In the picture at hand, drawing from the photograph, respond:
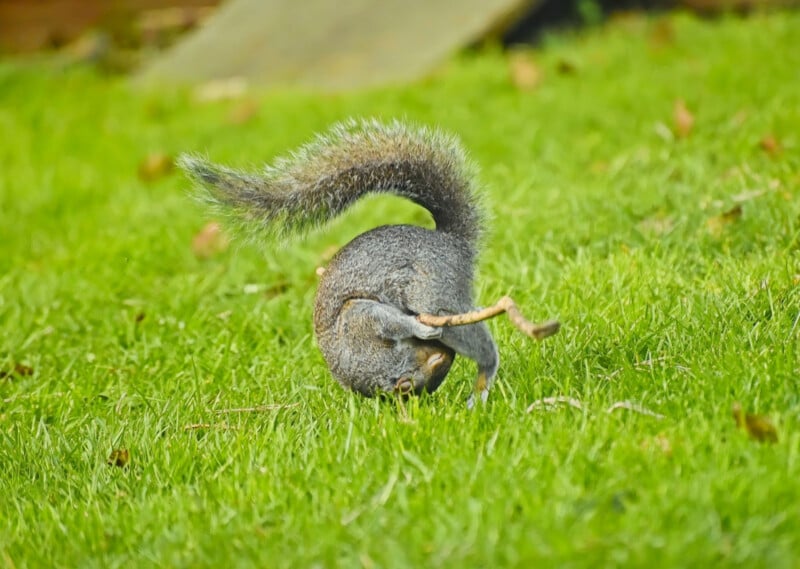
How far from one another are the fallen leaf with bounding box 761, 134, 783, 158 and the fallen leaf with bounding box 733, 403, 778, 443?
8.41ft

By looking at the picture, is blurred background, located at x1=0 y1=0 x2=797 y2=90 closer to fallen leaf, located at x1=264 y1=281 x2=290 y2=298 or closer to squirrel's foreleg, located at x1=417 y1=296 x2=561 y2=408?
fallen leaf, located at x1=264 y1=281 x2=290 y2=298

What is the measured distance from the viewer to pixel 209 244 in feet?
15.1

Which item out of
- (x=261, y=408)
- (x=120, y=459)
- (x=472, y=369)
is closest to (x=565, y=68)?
(x=472, y=369)

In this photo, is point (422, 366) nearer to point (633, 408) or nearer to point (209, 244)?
point (633, 408)

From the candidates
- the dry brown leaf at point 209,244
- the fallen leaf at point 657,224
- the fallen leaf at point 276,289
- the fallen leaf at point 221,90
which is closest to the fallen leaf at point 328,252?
the fallen leaf at point 276,289

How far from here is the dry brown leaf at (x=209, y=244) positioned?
14.9 ft

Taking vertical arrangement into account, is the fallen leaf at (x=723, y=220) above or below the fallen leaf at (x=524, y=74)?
above

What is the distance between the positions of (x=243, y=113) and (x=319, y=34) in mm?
1339

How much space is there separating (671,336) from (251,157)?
3503 millimetres

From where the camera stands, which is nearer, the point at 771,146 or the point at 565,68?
the point at 771,146

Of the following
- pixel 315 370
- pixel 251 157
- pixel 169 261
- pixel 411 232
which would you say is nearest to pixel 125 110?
pixel 251 157

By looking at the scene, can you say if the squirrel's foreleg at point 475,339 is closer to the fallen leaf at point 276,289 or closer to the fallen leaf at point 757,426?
the fallen leaf at point 757,426

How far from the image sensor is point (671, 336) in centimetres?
279

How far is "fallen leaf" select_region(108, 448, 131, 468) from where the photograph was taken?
2.61m
